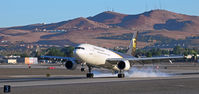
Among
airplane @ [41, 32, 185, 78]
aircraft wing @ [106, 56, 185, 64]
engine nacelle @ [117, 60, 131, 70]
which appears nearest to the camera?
airplane @ [41, 32, 185, 78]

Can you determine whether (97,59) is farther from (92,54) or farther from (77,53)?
(77,53)

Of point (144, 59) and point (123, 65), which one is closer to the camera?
point (123, 65)

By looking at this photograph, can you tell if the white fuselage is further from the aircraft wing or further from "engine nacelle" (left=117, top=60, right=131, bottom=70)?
"engine nacelle" (left=117, top=60, right=131, bottom=70)

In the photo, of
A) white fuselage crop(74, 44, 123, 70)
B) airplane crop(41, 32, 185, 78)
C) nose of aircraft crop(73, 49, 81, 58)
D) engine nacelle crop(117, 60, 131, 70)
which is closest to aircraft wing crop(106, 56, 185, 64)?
airplane crop(41, 32, 185, 78)

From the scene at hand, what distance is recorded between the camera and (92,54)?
217 ft

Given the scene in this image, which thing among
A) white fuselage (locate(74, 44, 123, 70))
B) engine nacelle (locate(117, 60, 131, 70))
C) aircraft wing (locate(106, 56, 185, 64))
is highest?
white fuselage (locate(74, 44, 123, 70))

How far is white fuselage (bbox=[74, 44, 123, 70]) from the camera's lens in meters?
64.4

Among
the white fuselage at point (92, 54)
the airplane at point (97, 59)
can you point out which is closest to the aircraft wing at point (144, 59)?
the airplane at point (97, 59)

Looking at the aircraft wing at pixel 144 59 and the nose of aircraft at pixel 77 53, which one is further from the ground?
the nose of aircraft at pixel 77 53

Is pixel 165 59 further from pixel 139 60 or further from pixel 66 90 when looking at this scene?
pixel 66 90

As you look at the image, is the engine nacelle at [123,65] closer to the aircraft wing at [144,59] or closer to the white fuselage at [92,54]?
the aircraft wing at [144,59]

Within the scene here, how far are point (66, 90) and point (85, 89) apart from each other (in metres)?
2.24

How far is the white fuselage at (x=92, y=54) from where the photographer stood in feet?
211

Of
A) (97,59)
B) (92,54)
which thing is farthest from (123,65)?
(92,54)
